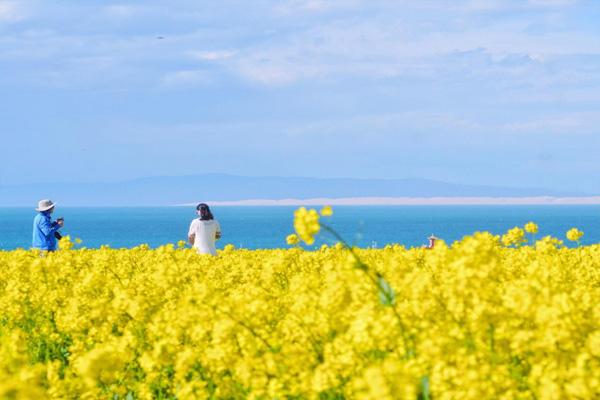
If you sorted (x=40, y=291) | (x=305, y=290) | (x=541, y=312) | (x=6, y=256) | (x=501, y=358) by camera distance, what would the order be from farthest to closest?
(x=6, y=256) → (x=40, y=291) → (x=305, y=290) → (x=501, y=358) → (x=541, y=312)

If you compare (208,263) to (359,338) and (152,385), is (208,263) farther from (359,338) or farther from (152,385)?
(359,338)

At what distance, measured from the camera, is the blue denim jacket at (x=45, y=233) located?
1630 centimetres

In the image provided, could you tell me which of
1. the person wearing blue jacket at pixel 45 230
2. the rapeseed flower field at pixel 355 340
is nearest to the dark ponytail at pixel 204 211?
the person wearing blue jacket at pixel 45 230

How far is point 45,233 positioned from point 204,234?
3.18m

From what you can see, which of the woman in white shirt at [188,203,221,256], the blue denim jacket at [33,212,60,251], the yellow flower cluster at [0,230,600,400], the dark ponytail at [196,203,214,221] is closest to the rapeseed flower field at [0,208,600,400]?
the yellow flower cluster at [0,230,600,400]

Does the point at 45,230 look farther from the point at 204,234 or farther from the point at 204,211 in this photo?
the point at 204,211

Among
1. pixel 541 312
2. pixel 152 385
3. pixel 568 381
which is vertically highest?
pixel 541 312

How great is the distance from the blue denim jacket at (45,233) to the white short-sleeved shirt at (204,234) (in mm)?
2783

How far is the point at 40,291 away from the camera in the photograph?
370 inches

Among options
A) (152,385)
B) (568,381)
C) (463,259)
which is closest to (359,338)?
(463,259)

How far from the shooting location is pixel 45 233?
16297mm

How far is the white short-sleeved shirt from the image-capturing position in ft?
49.3

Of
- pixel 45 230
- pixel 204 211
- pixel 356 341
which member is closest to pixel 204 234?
pixel 204 211

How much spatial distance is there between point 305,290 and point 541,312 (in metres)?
2.38
